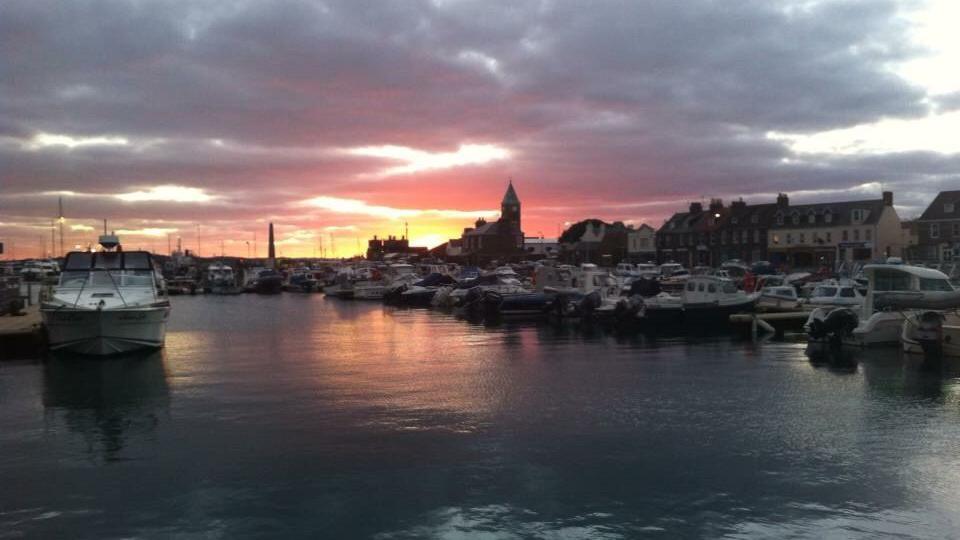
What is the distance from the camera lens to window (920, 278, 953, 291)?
31.1m

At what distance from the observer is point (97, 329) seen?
3017 centimetres

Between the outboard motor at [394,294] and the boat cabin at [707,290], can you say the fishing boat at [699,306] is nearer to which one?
the boat cabin at [707,290]

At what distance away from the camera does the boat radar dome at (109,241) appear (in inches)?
1393

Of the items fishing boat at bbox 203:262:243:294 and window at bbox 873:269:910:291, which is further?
fishing boat at bbox 203:262:243:294

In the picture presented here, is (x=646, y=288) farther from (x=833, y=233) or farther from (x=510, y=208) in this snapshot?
(x=510, y=208)

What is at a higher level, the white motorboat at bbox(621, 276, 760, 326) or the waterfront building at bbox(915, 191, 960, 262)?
the waterfront building at bbox(915, 191, 960, 262)

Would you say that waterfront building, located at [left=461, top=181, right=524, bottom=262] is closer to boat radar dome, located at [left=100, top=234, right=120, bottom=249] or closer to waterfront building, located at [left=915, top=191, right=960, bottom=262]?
waterfront building, located at [left=915, top=191, right=960, bottom=262]

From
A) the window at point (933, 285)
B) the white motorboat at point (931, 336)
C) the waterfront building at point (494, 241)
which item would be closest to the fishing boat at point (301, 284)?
the waterfront building at point (494, 241)

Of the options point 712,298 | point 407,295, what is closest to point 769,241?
point 407,295

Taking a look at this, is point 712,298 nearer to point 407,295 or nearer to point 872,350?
point 872,350

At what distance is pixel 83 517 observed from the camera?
40.6ft

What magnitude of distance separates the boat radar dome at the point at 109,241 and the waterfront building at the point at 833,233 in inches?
2996

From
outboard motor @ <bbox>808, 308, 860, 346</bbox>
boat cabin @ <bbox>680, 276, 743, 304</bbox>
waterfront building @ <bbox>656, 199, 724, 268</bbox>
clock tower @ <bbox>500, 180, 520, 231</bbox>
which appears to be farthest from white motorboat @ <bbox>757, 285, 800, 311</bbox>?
clock tower @ <bbox>500, 180, 520, 231</bbox>

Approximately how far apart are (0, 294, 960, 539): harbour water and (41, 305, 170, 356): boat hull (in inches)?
34.8
